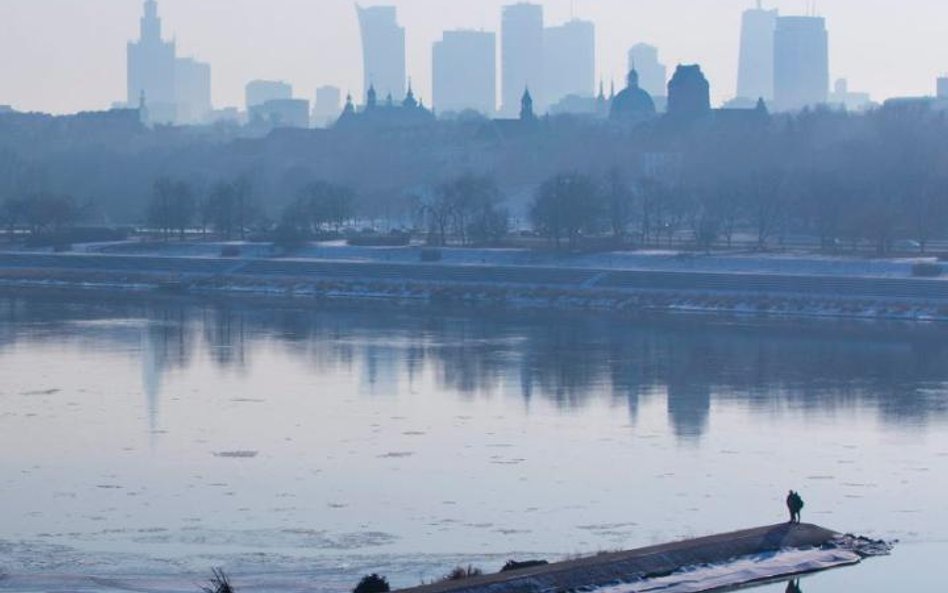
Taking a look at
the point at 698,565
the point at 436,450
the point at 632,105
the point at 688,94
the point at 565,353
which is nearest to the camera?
the point at 698,565

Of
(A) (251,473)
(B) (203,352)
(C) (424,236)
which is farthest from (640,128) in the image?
(A) (251,473)

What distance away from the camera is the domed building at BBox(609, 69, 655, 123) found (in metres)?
118

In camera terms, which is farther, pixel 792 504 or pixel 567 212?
pixel 567 212

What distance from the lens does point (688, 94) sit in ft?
350

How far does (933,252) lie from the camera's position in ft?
191

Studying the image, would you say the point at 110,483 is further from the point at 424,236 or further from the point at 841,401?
the point at 424,236

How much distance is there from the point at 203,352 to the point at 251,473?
14613 mm

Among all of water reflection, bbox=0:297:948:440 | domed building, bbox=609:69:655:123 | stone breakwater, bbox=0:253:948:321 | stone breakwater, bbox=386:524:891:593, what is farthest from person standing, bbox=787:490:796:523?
domed building, bbox=609:69:655:123

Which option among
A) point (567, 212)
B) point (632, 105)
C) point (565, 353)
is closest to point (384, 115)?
point (632, 105)

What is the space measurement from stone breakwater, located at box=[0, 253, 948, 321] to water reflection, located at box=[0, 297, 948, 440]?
12.1 ft

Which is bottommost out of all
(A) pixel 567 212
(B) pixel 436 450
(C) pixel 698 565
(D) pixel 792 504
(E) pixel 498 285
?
(C) pixel 698 565

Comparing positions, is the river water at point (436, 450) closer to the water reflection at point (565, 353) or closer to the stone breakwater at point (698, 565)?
the water reflection at point (565, 353)

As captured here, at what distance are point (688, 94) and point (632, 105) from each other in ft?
43.7

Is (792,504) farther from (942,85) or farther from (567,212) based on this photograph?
(942,85)
